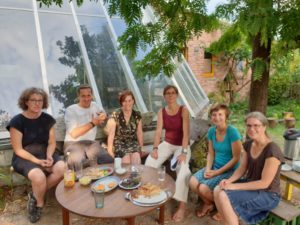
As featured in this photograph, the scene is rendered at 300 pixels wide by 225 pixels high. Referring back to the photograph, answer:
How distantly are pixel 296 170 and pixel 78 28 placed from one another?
161 inches

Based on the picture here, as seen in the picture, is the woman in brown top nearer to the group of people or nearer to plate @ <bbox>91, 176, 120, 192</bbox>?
the group of people

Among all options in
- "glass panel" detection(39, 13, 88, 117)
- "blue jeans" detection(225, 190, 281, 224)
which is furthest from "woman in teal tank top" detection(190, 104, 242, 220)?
"glass panel" detection(39, 13, 88, 117)

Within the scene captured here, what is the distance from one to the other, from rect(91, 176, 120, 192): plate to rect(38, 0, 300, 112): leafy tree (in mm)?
1157

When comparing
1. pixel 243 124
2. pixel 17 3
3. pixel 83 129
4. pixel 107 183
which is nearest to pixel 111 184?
pixel 107 183

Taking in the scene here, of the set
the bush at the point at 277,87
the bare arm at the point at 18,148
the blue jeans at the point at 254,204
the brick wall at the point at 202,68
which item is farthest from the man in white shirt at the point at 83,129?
the bush at the point at 277,87

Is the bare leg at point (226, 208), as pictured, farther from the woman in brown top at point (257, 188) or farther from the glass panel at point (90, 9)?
the glass panel at point (90, 9)

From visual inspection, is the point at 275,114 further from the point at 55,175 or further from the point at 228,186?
the point at 55,175

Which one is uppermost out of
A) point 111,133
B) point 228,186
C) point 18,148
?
point 111,133

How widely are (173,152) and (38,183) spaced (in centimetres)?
166

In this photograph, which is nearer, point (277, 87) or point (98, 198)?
point (98, 198)

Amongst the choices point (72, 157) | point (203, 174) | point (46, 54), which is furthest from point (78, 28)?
point (203, 174)

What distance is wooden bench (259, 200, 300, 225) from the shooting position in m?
2.24

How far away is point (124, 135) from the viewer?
3.50 m

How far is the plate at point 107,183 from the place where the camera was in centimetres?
243
